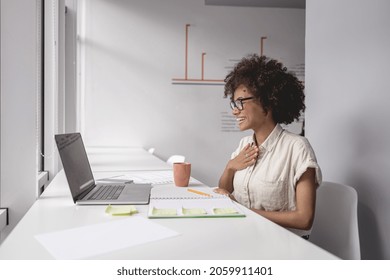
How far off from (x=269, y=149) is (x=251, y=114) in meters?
0.16

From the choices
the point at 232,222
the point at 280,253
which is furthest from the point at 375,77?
the point at 280,253

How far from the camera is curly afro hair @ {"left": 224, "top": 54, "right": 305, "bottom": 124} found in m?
1.54

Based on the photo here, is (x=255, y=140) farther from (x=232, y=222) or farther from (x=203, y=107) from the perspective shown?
(x=203, y=107)

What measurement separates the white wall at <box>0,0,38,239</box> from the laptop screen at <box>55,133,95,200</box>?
4.3 inches

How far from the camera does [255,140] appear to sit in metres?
1.63

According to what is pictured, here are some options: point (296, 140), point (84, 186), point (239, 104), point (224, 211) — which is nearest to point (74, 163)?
point (84, 186)

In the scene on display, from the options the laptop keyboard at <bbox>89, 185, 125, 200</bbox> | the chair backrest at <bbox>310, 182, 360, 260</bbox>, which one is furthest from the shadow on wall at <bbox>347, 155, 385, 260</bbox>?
the laptop keyboard at <bbox>89, 185, 125, 200</bbox>

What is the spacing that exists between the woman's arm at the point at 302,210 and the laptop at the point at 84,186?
47cm

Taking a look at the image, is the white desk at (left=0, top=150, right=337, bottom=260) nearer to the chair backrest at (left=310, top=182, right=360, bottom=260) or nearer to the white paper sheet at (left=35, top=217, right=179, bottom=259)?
the white paper sheet at (left=35, top=217, right=179, bottom=259)

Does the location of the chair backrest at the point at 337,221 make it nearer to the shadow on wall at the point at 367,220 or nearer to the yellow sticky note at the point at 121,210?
the shadow on wall at the point at 367,220
